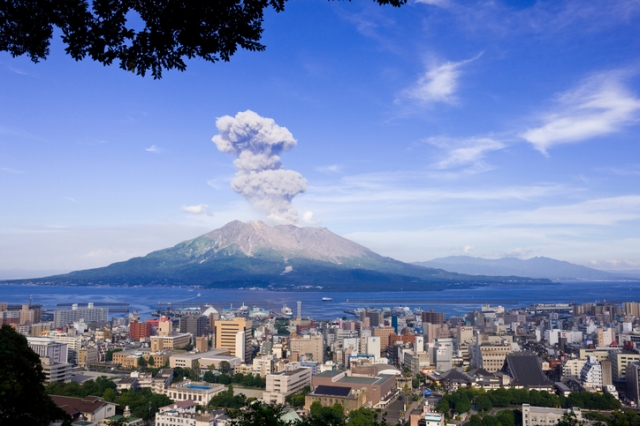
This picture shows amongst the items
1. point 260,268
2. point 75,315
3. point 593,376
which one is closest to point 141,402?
point 593,376

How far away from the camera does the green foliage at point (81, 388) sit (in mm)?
11000

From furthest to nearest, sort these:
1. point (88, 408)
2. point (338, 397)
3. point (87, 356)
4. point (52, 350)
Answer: point (87, 356) → point (52, 350) → point (338, 397) → point (88, 408)

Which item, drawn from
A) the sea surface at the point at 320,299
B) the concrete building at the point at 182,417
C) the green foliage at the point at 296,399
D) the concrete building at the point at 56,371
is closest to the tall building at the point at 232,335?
the concrete building at the point at 56,371

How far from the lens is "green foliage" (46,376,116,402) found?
36.1ft

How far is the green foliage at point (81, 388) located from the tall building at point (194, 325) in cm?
1036

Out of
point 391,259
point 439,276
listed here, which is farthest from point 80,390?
point 391,259

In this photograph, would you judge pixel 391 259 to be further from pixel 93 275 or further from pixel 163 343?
pixel 163 343

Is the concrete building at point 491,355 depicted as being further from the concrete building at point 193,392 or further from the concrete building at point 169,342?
the concrete building at point 169,342

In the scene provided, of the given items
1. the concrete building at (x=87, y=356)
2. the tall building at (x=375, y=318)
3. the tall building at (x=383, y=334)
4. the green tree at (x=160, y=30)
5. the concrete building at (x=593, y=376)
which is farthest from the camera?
the tall building at (x=375, y=318)

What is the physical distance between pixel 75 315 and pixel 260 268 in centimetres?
5211

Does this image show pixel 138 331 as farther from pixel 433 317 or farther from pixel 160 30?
pixel 160 30

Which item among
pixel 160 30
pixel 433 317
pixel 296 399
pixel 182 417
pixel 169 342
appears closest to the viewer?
pixel 160 30

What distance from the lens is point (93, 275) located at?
253 ft

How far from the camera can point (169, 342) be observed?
19078 millimetres
